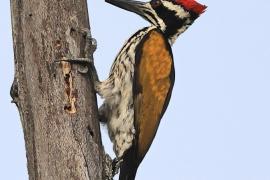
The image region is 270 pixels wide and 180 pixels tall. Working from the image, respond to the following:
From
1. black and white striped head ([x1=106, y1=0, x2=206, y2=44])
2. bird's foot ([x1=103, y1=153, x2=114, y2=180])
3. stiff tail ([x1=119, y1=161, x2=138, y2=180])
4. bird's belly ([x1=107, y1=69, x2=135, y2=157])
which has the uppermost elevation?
black and white striped head ([x1=106, y1=0, x2=206, y2=44])

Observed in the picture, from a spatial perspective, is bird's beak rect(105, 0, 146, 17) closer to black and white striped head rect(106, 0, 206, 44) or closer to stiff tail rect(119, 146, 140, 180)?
black and white striped head rect(106, 0, 206, 44)

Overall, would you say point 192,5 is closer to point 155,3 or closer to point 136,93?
point 155,3

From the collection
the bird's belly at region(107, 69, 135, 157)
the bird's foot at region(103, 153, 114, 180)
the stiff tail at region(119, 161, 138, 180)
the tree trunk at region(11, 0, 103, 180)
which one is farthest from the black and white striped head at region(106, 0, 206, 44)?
the bird's foot at region(103, 153, 114, 180)

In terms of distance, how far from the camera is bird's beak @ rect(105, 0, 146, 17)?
4707mm

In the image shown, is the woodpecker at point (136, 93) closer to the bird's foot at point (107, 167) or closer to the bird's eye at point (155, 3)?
the bird's eye at point (155, 3)

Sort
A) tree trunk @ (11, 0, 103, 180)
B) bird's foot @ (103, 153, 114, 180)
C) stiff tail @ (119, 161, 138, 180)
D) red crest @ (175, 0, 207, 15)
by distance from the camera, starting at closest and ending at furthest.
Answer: tree trunk @ (11, 0, 103, 180) < bird's foot @ (103, 153, 114, 180) < stiff tail @ (119, 161, 138, 180) < red crest @ (175, 0, 207, 15)

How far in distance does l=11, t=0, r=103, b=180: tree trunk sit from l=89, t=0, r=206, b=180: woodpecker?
44 centimetres

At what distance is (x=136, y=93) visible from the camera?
13.5 feet

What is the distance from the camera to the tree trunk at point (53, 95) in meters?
3.34

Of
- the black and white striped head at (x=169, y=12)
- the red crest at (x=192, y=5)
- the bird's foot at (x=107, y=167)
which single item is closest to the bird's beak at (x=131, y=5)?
the black and white striped head at (x=169, y=12)

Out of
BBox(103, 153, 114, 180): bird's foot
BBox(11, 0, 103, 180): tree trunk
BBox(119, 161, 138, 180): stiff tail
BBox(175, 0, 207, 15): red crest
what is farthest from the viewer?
BBox(175, 0, 207, 15): red crest

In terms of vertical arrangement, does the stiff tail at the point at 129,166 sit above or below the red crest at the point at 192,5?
below

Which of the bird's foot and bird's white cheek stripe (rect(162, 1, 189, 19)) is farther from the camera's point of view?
bird's white cheek stripe (rect(162, 1, 189, 19))

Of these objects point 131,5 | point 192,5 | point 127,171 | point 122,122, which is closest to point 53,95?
point 122,122
